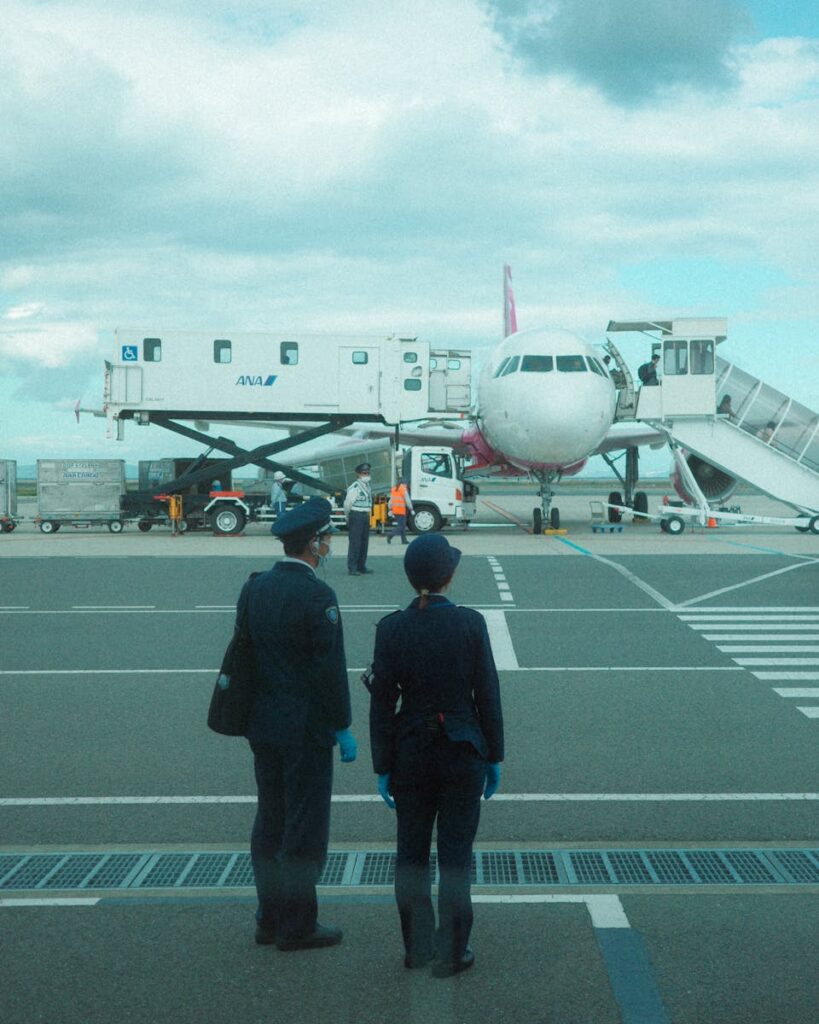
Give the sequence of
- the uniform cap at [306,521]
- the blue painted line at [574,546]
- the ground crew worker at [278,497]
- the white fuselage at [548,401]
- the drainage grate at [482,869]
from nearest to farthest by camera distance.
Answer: the uniform cap at [306,521]
the drainage grate at [482,869]
the blue painted line at [574,546]
the white fuselage at [548,401]
the ground crew worker at [278,497]

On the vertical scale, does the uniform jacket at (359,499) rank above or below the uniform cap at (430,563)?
below

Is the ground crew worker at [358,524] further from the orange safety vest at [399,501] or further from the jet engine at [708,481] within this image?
the jet engine at [708,481]

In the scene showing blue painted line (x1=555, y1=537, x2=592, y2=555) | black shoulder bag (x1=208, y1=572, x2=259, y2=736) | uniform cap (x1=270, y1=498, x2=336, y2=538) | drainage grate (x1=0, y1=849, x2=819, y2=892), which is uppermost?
uniform cap (x1=270, y1=498, x2=336, y2=538)

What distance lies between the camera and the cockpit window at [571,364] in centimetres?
2660

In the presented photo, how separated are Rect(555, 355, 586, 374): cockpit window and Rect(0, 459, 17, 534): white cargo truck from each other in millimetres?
15801

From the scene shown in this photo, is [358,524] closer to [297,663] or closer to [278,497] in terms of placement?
[278,497]

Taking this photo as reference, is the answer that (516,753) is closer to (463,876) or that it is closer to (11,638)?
(463,876)

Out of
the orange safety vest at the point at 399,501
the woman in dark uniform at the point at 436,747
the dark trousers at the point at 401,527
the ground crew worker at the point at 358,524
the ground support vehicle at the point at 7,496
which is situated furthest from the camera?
the ground support vehicle at the point at 7,496

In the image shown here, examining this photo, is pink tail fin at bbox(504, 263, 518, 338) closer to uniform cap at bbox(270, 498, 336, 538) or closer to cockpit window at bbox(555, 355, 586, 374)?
cockpit window at bbox(555, 355, 586, 374)

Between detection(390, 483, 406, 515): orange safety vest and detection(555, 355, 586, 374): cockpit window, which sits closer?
detection(390, 483, 406, 515): orange safety vest

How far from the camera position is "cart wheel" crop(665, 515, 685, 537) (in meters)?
28.7

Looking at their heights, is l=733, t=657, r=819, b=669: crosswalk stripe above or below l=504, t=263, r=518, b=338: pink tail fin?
below

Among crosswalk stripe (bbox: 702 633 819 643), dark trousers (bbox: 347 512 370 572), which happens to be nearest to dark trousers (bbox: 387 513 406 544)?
dark trousers (bbox: 347 512 370 572)

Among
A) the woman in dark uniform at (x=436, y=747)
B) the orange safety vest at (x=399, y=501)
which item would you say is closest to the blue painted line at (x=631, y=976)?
the woman in dark uniform at (x=436, y=747)
